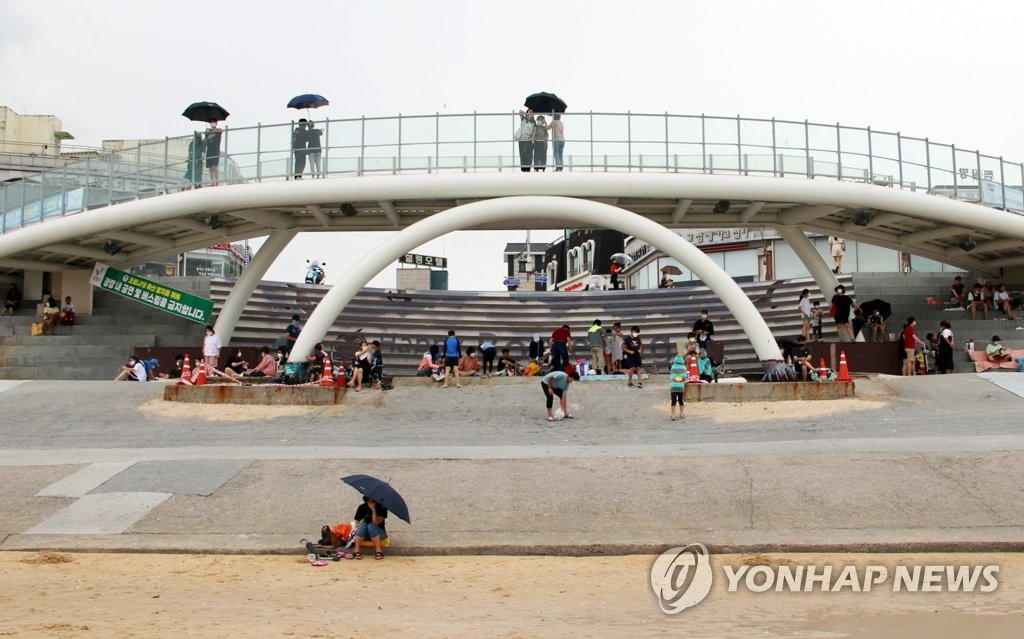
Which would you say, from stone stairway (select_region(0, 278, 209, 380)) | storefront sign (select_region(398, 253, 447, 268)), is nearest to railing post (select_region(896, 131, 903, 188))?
stone stairway (select_region(0, 278, 209, 380))

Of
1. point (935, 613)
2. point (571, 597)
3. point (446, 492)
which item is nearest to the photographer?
point (935, 613)

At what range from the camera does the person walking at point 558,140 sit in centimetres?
2297

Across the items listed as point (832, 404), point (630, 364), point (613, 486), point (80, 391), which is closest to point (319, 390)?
point (80, 391)

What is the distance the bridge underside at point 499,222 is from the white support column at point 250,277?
0.35 meters

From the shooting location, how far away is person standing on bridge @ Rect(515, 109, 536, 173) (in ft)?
75.4

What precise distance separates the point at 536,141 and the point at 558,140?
22.2 inches

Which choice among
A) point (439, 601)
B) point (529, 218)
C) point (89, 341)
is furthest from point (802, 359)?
point (89, 341)

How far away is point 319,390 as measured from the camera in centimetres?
1816

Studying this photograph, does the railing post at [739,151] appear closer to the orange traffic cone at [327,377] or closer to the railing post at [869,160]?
the railing post at [869,160]

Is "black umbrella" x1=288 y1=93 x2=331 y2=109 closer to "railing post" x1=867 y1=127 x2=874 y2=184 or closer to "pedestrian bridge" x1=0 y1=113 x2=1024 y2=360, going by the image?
"pedestrian bridge" x1=0 y1=113 x2=1024 y2=360

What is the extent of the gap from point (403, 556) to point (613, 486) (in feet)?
9.95

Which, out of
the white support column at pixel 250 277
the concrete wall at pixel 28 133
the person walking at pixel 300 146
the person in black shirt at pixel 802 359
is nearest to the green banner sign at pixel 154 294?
the white support column at pixel 250 277

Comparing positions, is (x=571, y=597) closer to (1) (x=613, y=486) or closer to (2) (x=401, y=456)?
(1) (x=613, y=486)

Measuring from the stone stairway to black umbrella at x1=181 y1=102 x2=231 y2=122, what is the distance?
6.54m
